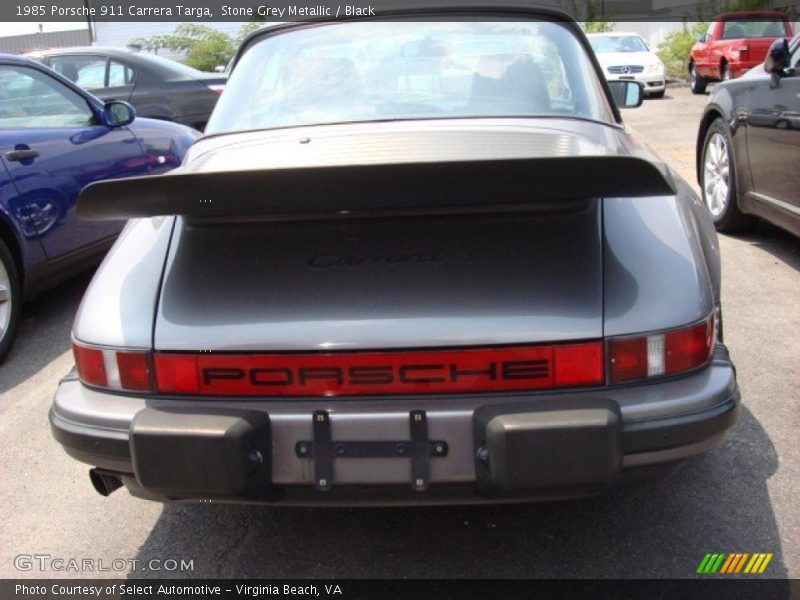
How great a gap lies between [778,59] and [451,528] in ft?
12.7

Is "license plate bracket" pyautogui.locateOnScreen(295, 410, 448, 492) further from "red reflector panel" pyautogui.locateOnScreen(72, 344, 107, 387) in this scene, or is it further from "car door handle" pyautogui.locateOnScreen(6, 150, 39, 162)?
"car door handle" pyautogui.locateOnScreen(6, 150, 39, 162)

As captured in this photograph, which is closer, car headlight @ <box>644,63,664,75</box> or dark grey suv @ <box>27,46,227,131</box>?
dark grey suv @ <box>27,46,227,131</box>

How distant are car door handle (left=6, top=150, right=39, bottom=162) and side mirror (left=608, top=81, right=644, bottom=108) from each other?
3120mm

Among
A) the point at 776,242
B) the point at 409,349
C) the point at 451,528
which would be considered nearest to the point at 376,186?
the point at 409,349

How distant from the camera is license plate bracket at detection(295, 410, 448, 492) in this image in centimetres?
197

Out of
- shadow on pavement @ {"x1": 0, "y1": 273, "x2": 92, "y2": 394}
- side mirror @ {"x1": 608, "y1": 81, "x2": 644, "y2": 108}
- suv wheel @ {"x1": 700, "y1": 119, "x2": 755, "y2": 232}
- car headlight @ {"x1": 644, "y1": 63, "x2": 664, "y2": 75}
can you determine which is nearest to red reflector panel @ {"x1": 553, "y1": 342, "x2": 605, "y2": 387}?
side mirror @ {"x1": 608, "y1": 81, "x2": 644, "y2": 108}

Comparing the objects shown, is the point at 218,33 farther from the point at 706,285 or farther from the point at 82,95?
the point at 706,285

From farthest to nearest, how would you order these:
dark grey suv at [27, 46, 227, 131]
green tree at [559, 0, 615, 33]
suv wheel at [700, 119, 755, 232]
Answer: green tree at [559, 0, 615, 33], dark grey suv at [27, 46, 227, 131], suv wheel at [700, 119, 755, 232]

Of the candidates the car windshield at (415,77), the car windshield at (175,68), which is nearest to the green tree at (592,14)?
the car windshield at (175,68)

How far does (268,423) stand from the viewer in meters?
2.00

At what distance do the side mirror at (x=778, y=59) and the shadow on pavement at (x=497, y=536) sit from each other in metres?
3.07

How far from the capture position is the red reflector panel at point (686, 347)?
2029 millimetres

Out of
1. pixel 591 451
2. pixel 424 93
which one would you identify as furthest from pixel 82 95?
pixel 591 451

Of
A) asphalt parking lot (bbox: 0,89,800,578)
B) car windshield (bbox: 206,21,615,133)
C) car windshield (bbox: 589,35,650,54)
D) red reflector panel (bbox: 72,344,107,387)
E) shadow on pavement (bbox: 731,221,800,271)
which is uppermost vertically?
car windshield (bbox: 206,21,615,133)
